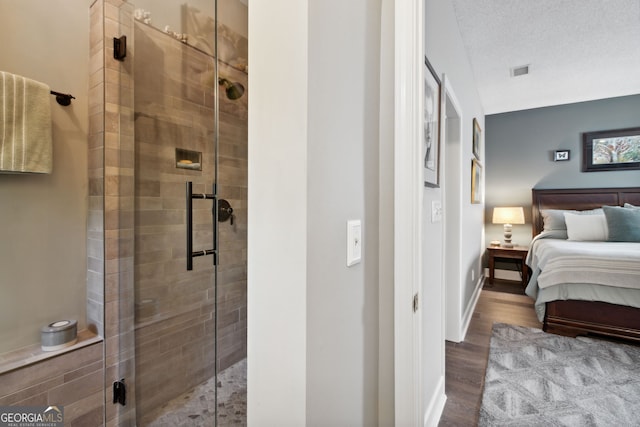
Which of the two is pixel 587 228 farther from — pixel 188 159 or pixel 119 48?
pixel 119 48

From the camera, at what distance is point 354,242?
2.57ft

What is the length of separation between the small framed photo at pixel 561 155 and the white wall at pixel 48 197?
5566mm

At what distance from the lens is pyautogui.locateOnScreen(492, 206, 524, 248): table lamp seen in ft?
14.1

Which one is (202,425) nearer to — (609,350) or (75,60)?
(75,60)

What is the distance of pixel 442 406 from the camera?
1742 mm

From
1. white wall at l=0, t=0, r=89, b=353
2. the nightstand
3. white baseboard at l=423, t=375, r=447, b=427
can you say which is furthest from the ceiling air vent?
white wall at l=0, t=0, r=89, b=353

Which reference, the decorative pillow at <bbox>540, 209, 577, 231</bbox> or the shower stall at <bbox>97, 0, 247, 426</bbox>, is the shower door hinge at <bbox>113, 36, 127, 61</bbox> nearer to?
Answer: the shower stall at <bbox>97, 0, 247, 426</bbox>

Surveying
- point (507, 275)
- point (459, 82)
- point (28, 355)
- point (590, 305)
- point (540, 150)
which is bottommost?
point (507, 275)

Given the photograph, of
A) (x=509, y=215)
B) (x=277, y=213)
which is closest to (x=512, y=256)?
(x=509, y=215)

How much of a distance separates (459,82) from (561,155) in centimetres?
303

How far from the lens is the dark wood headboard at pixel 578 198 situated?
3.97 meters

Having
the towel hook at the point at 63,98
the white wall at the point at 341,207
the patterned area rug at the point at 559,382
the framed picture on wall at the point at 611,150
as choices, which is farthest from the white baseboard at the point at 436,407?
the framed picture on wall at the point at 611,150

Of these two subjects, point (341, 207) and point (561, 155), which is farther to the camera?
point (561, 155)

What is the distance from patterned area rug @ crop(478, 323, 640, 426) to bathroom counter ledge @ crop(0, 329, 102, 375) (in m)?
2.16
